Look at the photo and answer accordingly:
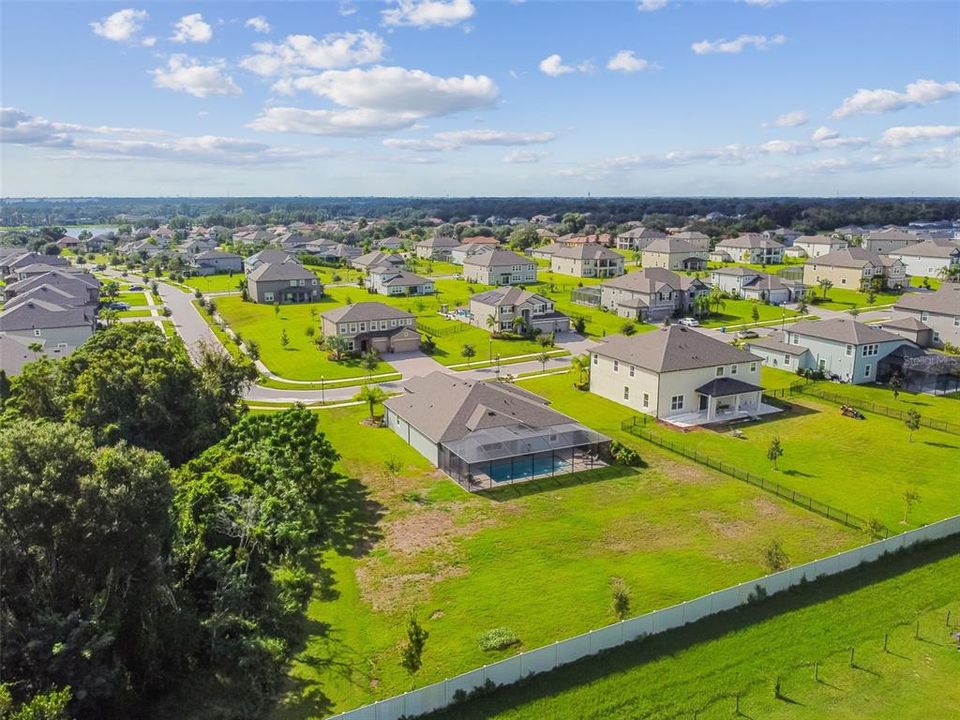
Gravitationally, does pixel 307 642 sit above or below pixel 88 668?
below

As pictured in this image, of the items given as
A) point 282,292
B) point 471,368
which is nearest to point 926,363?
point 471,368

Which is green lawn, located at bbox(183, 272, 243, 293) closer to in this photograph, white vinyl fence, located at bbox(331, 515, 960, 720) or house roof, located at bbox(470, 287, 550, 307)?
house roof, located at bbox(470, 287, 550, 307)

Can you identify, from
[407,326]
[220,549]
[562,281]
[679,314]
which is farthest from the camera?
[562,281]

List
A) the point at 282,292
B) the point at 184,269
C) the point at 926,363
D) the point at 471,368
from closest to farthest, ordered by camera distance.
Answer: the point at 926,363 < the point at 471,368 < the point at 282,292 < the point at 184,269

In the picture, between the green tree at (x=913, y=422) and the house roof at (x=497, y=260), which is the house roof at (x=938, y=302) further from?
the house roof at (x=497, y=260)

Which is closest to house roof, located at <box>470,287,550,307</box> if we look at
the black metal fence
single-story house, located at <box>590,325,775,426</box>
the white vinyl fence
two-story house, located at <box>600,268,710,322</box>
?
two-story house, located at <box>600,268,710,322</box>

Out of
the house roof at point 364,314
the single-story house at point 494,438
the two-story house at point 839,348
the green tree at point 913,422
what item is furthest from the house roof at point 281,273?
the green tree at point 913,422

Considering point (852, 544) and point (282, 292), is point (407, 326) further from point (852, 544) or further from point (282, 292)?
point (852, 544)

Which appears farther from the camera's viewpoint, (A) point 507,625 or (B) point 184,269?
(B) point 184,269
